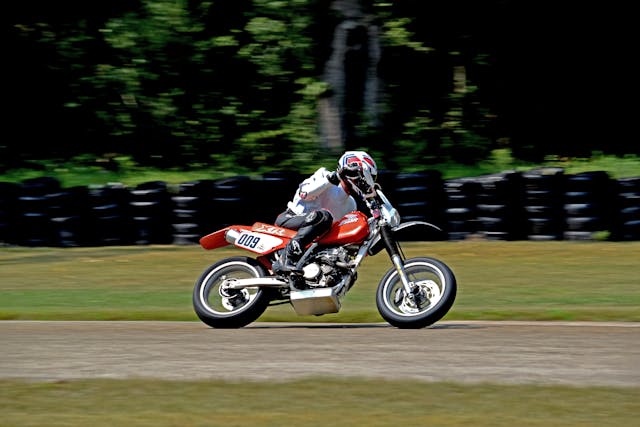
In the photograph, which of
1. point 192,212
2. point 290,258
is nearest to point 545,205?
point 192,212

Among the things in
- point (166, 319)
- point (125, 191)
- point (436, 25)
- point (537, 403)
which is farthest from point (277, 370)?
point (436, 25)

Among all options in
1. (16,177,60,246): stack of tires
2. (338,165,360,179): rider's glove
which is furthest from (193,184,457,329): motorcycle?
(16,177,60,246): stack of tires

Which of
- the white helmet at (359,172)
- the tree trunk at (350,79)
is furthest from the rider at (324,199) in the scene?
the tree trunk at (350,79)

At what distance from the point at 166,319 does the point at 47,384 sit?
3.42 meters

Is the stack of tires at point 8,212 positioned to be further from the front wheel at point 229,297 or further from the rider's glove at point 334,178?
the rider's glove at point 334,178

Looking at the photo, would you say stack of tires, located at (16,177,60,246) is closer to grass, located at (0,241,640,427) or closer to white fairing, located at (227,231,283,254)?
grass, located at (0,241,640,427)

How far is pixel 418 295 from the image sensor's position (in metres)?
9.26

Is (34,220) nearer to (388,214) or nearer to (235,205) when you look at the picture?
(235,205)

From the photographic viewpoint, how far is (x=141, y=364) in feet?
25.5

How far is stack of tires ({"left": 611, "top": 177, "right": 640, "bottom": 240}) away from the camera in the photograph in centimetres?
1694

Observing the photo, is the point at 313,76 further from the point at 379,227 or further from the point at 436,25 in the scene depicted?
the point at 379,227

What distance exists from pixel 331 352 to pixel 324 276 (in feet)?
5.34

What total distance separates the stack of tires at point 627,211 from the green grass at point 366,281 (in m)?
0.36

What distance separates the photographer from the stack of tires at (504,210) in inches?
688
